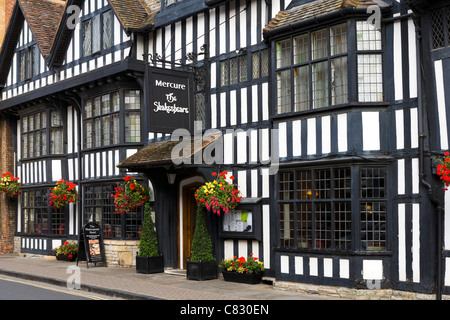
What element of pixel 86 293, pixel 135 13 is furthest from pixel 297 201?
pixel 135 13

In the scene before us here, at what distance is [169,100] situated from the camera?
15.6 m

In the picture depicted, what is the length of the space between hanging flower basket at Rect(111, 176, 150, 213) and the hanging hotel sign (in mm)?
2873

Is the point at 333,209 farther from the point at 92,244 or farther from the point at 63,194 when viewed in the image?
the point at 63,194

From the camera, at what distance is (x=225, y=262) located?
15117 mm

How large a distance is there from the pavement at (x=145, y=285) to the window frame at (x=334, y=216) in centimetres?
108

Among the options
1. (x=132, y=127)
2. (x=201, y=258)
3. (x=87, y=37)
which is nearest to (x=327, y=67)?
(x=201, y=258)

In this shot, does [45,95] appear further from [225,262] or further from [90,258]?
[225,262]

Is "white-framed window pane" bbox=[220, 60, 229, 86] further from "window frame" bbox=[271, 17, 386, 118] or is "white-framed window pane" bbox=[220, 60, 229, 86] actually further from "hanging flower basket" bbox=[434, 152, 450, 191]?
"hanging flower basket" bbox=[434, 152, 450, 191]

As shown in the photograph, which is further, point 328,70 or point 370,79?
point 328,70

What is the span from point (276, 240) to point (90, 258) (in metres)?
7.37

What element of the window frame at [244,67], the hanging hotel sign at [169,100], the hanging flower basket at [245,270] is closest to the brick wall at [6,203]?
the hanging hotel sign at [169,100]

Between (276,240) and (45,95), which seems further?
(45,95)

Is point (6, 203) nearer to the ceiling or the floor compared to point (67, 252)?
nearer to the ceiling

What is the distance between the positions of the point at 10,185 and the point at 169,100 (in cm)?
1181
